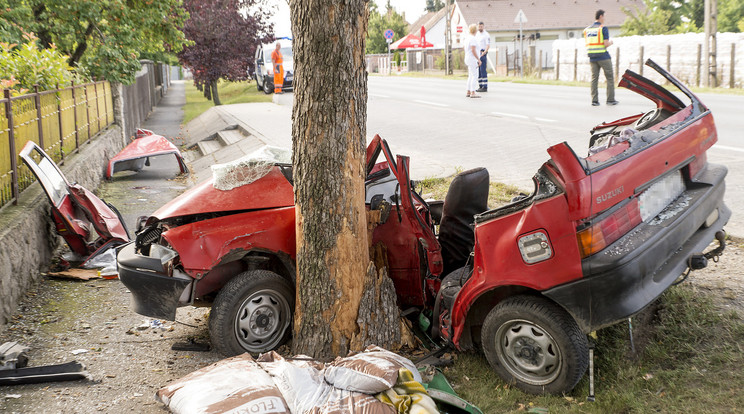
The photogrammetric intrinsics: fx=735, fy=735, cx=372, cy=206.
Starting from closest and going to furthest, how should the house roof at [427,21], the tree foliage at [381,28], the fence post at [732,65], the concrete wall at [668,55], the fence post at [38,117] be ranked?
the fence post at [38,117] < the fence post at [732,65] < the concrete wall at [668,55] < the tree foliage at [381,28] < the house roof at [427,21]

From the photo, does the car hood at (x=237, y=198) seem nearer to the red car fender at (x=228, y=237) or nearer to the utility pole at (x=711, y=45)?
the red car fender at (x=228, y=237)

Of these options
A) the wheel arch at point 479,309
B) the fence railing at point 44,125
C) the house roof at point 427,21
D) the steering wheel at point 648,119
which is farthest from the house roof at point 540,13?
the wheel arch at point 479,309

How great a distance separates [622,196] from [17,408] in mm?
3375

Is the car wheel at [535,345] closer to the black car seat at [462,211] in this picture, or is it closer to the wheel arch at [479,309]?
the wheel arch at [479,309]

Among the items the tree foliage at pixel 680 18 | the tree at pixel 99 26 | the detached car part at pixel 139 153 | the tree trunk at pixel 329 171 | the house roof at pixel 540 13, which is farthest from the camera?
the house roof at pixel 540 13

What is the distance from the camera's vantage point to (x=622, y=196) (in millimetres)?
3641

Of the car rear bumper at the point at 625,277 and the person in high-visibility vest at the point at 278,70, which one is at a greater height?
the person in high-visibility vest at the point at 278,70

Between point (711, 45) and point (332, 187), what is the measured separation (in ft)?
74.6

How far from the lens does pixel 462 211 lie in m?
4.89

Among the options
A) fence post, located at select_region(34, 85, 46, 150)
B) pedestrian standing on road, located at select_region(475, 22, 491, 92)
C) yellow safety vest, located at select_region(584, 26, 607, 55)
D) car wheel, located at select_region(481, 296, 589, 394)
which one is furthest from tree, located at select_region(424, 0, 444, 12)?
car wheel, located at select_region(481, 296, 589, 394)

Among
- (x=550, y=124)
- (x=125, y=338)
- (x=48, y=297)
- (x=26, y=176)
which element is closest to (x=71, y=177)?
(x=26, y=176)

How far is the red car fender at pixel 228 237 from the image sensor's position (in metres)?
4.43

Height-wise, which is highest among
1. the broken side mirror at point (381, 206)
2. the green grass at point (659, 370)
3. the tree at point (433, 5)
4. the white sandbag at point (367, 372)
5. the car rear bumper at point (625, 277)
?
the tree at point (433, 5)

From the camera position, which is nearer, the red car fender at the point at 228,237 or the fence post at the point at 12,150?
the red car fender at the point at 228,237
